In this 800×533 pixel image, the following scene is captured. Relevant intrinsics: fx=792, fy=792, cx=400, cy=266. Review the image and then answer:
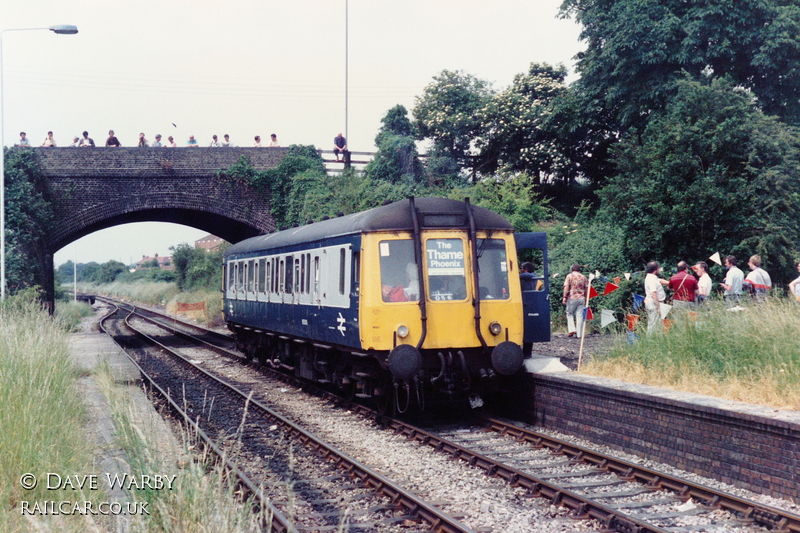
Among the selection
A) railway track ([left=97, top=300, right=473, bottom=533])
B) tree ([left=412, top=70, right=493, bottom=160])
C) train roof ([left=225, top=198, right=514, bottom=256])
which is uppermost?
tree ([left=412, top=70, right=493, bottom=160])

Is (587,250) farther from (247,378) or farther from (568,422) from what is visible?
(568,422)

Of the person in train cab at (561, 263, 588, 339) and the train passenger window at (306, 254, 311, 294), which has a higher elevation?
the train passenger window at (306, 254, 311, 294)

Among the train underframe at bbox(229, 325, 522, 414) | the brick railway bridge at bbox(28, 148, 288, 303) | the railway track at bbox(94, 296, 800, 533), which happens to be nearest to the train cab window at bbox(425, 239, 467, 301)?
the train underframe at bbox(229, 325, 522, 414)

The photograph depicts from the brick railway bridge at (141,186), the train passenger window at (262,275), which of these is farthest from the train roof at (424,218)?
the brick railway bridge at (141,186)

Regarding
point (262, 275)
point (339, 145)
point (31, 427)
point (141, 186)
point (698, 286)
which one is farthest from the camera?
point (339, 145)

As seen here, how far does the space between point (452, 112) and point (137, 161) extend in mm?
12577

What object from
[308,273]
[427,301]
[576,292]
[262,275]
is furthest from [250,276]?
[427,301]

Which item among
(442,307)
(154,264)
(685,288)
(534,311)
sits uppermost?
(154,264)

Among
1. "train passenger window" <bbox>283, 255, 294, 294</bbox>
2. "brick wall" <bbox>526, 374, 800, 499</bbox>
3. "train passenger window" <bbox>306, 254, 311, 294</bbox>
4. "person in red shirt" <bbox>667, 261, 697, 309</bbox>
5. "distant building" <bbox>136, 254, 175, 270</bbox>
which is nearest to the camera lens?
"brick wall" <bbox>526, 374, 800, 499</bbox>

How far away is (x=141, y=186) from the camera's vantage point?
2773 centimetres

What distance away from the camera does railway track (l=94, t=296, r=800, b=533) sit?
627cm

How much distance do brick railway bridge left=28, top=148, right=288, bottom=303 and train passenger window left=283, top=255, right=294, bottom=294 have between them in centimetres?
1419

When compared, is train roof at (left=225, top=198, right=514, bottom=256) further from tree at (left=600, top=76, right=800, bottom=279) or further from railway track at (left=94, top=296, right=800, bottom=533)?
tree at (left=600, top=76, right=800, bottom=279)

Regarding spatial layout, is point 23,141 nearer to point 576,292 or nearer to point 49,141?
point 49,141
